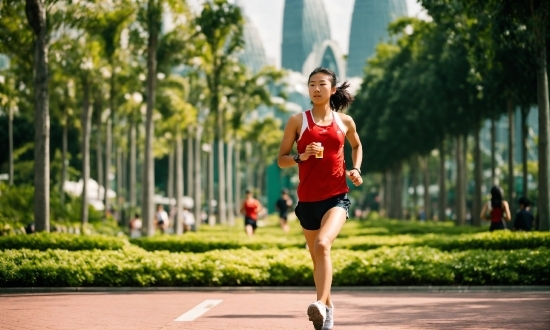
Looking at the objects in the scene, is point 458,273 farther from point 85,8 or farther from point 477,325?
point 85,8

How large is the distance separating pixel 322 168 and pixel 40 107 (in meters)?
13.7

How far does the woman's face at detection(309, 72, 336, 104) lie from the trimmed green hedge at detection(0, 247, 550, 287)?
27.3 feet

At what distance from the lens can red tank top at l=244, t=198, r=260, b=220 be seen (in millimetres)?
27069

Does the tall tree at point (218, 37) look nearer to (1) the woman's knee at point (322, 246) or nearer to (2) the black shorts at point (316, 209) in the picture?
(2) the black shorts at point (316, 209)

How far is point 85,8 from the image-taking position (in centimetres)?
2559

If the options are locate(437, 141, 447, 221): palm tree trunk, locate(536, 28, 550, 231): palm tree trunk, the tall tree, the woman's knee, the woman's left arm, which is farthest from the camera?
locate(437, 141, 447, 221): palm tree trunk

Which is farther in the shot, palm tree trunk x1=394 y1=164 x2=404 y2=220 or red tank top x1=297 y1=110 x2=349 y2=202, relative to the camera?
palm tree trunk x1=394 y1=164 x2=404 y2=220

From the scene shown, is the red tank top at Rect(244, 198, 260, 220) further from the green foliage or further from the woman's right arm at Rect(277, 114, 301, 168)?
the woman's right arm at Rect(277, 114, 301, 168)

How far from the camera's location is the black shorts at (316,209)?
812 cm

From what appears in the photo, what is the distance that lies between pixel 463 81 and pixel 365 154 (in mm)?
26372

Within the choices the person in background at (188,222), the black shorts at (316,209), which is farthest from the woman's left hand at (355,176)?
the person in background at (188,222)

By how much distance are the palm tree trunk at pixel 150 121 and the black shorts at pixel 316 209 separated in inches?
907

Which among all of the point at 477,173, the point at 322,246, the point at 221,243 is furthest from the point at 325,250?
the point at 477,173

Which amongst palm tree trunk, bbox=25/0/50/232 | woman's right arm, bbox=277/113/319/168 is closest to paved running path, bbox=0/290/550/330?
woman's right arm, bbox=277/113/319/168
